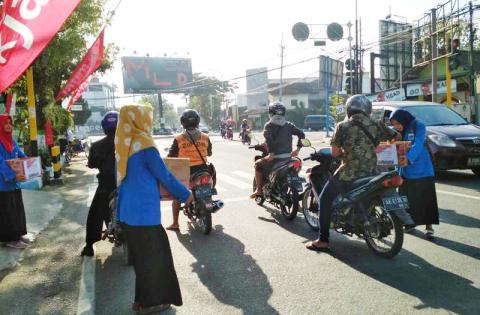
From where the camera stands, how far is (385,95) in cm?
2447

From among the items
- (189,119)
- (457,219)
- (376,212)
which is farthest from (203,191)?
(457,219)

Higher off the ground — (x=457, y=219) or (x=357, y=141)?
(x=357, y=141)

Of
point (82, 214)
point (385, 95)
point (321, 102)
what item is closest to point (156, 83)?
point (321, 102)

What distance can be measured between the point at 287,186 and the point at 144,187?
11.6 feet

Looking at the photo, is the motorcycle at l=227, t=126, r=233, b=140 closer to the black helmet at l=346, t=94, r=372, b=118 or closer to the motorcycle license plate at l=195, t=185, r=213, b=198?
the motorcycle license plate at l=195, t=185, r=213, b=198

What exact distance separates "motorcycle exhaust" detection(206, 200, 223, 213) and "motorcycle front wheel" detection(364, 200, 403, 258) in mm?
1888

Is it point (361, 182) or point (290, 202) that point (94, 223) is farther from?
point (361, 182)

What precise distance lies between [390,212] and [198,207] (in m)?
2.72

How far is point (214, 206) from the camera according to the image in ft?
19.5

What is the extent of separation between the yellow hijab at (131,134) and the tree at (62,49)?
1006 cm

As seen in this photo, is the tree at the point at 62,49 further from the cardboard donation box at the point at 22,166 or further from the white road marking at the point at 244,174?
the cardboard donation box at the point at 22,166

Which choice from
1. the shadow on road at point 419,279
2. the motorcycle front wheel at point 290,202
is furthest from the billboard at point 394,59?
the shadow on road at point 419,279

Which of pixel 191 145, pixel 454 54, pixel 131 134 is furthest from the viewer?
pixel 454 54

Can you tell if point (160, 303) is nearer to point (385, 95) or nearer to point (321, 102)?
point (385, 95)
